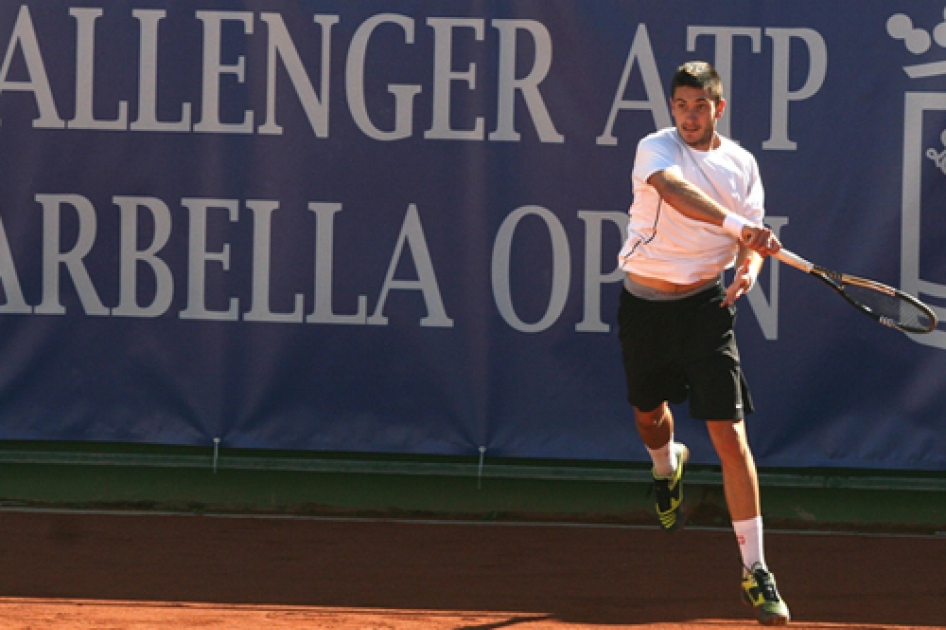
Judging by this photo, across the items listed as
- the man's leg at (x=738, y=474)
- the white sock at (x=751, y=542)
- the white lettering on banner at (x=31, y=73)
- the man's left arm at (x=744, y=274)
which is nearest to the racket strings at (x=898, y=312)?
the man's left arm at (x=744, y=274)

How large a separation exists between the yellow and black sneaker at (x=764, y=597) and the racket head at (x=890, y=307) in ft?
2.88

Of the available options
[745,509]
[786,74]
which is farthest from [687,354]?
[786,74]

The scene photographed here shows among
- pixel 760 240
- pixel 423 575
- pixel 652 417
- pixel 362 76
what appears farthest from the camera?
pixel 362 76

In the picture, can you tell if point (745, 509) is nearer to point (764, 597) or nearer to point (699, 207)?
point (764, 597)

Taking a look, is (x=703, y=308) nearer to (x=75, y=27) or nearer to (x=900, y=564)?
(x=900, y=564)

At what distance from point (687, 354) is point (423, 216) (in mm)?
1799

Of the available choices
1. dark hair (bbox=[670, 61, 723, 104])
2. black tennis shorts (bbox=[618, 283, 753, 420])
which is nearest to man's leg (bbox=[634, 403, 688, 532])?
black tennis shorts (bbox=[618, 283, 753, 420])

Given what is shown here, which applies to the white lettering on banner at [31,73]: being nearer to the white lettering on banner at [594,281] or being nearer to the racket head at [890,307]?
the white lettering on banner at [594,281]

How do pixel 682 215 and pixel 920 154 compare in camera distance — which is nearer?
pixel 682 215

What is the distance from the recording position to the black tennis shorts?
15.6 ft

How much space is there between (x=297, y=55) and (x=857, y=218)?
7.91 feet

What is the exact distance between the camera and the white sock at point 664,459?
218 inches

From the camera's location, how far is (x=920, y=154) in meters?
6.23

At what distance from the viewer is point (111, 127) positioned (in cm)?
639
